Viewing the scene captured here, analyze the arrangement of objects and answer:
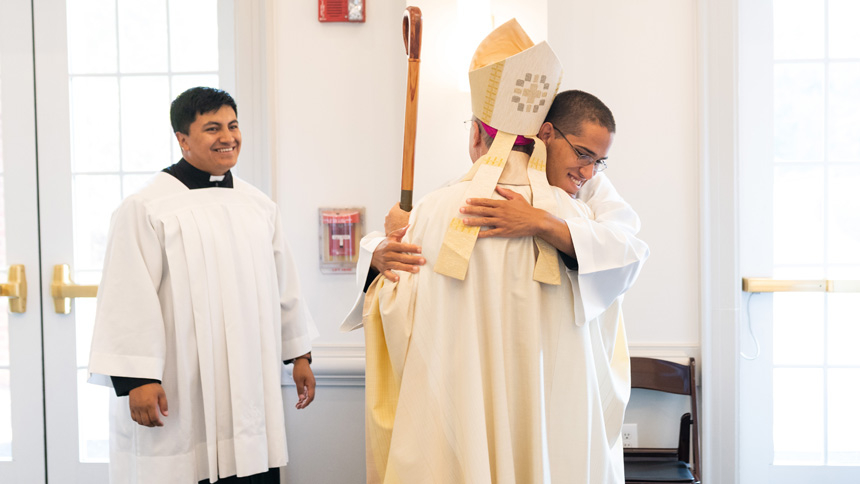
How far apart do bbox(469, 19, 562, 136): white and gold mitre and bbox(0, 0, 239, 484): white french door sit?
1.77 meters

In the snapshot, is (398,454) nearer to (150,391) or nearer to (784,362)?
(150,391)

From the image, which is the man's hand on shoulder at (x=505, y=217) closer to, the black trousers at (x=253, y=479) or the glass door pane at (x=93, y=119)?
the black trousers at (x=253, y=479)

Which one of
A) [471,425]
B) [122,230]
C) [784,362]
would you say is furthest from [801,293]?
[122,230]

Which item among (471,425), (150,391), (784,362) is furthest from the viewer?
(784,362)

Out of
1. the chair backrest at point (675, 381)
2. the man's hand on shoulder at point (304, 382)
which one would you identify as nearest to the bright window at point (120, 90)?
the man's hand on shoulder at point (304, 382)

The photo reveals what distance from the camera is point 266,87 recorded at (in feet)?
9.45

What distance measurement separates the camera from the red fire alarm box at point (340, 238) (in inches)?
113

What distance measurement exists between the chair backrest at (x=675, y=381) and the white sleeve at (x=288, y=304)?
1.38m

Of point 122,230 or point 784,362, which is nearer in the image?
point 122,230

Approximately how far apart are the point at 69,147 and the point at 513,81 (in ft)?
7.75

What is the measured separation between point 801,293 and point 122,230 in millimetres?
2700

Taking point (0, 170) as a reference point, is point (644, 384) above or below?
below

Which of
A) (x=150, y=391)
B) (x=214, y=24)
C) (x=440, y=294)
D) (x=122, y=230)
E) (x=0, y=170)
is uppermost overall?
(x=214, y=24)

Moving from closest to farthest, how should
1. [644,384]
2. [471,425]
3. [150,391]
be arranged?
[471,425]
[150,391]
[644,384]
